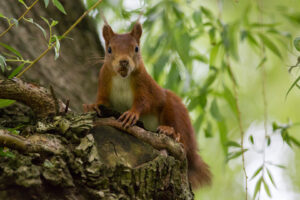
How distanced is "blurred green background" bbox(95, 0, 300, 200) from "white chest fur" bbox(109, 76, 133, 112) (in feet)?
0.59

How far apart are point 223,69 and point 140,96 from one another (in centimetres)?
51

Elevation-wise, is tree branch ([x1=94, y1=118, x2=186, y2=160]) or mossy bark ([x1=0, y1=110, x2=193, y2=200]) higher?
tree branch ([x1=94, y1=118, x2=186, y2=160])

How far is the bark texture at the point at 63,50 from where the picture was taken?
209 cm

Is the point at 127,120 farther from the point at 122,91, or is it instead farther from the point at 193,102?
the point at 193,102

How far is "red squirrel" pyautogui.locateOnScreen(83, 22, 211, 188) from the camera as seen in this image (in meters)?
2.12

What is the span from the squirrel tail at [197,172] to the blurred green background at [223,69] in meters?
0.10

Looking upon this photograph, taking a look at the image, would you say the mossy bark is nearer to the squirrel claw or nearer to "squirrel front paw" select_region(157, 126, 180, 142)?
the squirrel claw

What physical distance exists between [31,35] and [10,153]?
1.20 metres

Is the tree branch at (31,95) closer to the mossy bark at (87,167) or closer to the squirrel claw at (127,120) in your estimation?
the mossy bark at (87,167)

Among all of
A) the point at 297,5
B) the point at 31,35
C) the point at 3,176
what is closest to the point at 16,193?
the point at 3,176

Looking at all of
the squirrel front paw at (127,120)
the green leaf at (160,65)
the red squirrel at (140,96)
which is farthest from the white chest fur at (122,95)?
the squirrel front paw at (127,120)

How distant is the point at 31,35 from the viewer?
86.4 inches

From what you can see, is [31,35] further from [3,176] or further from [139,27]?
[3,176]

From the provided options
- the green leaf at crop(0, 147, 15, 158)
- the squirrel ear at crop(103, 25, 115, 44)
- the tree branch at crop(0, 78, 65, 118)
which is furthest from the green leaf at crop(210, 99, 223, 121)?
the green leaf at crop(0, 147, 15, 158)
